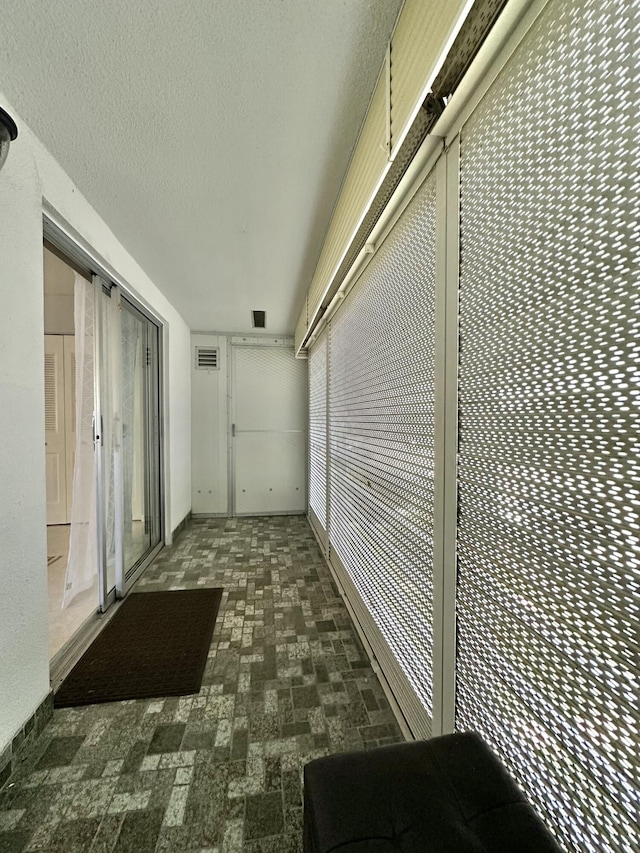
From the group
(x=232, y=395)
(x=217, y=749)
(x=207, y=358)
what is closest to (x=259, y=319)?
(x=207, y=358)

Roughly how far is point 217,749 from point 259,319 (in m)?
3.76

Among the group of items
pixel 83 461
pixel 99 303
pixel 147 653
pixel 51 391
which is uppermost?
pixel 99 303

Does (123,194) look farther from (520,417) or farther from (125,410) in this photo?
(520,417)

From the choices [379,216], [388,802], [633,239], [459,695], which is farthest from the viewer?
[379,216]

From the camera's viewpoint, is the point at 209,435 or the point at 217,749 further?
the point at 209,435

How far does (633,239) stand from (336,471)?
2.40m

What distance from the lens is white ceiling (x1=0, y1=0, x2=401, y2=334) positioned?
98 cm

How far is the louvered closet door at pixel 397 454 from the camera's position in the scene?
117cm

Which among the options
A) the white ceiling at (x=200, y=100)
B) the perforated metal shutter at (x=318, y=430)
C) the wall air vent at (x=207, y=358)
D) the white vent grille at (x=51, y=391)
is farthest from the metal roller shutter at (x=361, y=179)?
the white vent grille at (x=51, y=391)

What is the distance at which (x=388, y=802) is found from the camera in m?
0.66

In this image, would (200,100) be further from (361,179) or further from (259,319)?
(259,319)

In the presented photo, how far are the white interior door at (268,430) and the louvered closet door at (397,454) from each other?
2509mm

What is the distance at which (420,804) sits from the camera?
65 centimetres

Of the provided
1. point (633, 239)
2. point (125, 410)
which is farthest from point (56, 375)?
point (633, 239)
